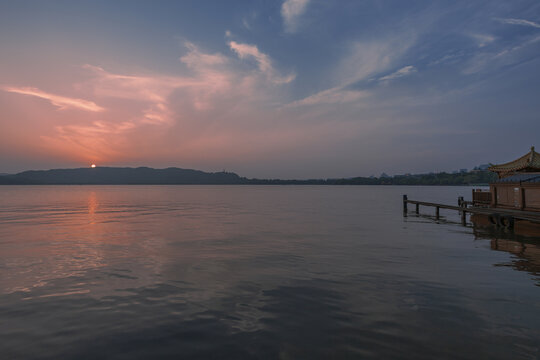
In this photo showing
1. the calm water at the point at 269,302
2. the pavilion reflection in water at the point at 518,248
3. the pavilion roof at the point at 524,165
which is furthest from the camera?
the pavilion roof at the point at 524,165

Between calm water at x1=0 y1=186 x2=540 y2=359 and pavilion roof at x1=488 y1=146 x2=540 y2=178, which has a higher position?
pavilion roof at x1=488 y1=146 x2=540 y2=178

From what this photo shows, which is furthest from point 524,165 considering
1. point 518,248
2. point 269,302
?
point 269,302

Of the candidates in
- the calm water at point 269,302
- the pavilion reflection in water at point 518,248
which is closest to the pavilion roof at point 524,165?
the pavilion reflection in water at point 518,248

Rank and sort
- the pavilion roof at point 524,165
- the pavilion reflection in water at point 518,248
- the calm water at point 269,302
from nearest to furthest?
1. the calm water at point 269,302
2. the pavilion reflection in water at point 518,248
3. the pavilion roof at point 524,165

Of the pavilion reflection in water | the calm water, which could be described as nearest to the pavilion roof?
the pavilion reflection in water

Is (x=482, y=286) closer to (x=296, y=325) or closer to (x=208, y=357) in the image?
(x=296, y=325)

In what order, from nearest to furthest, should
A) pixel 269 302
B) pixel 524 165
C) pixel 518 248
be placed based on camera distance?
1. pixel 269 302
2. pixel 518 248
3. pixel 524 165

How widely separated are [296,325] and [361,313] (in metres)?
2.05

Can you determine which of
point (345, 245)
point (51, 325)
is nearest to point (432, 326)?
point (51, 325)

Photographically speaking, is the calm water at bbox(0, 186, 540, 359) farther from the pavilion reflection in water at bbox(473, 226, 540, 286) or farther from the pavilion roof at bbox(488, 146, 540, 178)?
the pavilion roof at bbox(488, 146, 540, 178)

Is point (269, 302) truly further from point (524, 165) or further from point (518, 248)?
point (524, 165)

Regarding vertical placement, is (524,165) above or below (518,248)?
above

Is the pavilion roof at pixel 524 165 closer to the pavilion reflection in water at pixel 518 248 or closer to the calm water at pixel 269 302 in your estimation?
the pavilion reflection in water at pixel 518 248

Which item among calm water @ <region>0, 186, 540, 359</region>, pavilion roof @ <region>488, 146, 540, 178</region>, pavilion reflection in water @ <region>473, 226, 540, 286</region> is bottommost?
pavilion reflection in water @ <region>473, 226, 540, 286</region>
